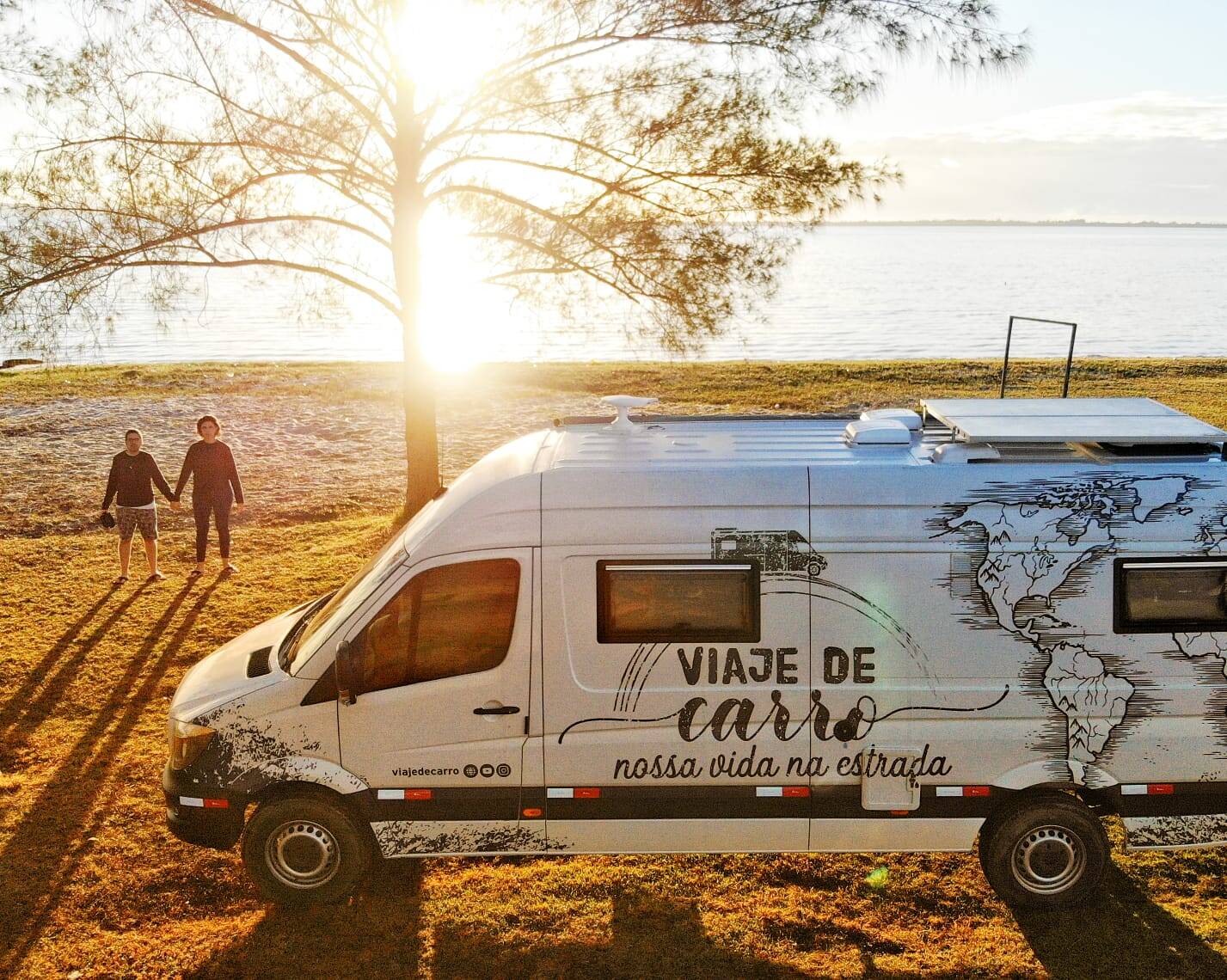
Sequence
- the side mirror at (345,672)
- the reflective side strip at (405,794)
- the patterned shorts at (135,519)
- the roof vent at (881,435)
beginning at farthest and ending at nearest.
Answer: the patterned shorts at (135,519) < the roof vent at (881,435) < the reflective side strip at (405,794) < the side mirror at (345,672)

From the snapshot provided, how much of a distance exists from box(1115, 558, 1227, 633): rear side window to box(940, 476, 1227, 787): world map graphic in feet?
0.26

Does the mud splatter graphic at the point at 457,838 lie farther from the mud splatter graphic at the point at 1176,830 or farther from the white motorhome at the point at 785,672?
the mud splatter graphic at the point at 1176,830

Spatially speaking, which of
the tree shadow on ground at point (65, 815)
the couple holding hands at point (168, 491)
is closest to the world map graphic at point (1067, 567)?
the tree shadow on ground at point (65, 815)

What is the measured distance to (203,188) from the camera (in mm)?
12797

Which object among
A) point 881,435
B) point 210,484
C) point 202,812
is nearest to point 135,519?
point 210,484

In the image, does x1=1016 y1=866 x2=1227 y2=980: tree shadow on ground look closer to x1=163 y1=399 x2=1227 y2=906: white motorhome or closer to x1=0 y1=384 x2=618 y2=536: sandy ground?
x1=163 y1=399 x2=1227 y2=906: white motorhome

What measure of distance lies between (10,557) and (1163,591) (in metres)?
12.9

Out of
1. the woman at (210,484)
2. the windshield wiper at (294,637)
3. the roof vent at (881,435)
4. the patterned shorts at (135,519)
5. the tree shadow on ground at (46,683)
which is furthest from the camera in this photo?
the woman at (210,484)

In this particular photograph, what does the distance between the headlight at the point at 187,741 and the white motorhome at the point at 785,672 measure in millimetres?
74

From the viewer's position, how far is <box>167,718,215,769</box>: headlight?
6.18m

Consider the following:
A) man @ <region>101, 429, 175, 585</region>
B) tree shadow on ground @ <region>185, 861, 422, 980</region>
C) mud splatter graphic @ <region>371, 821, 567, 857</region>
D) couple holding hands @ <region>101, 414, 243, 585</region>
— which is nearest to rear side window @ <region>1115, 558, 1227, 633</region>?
mud splatter graphic @ <region>371, 821, 567, 857</region>

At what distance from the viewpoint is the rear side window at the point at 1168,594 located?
5.84 m

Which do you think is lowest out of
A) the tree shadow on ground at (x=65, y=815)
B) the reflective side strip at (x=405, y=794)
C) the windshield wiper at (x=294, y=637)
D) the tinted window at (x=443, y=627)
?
the tree shadow on ground at (x=65, y=815)

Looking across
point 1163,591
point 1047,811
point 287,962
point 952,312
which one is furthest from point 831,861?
point 952,312
